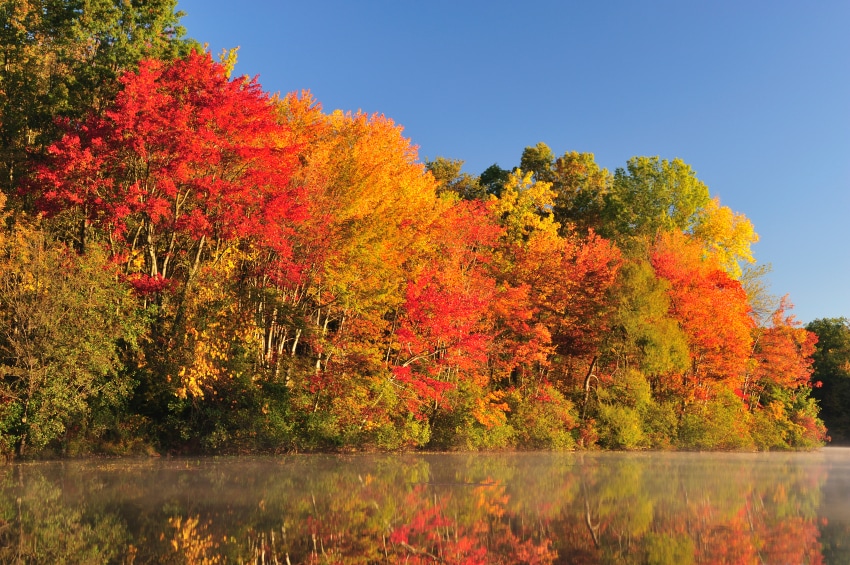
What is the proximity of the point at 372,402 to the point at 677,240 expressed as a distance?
28.1 m

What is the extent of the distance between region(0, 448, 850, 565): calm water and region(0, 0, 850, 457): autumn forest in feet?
8.24

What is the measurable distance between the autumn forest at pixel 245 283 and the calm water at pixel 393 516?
2510mm

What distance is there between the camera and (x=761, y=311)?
4866 cm

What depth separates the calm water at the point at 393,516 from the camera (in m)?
8.98

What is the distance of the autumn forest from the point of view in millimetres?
20047

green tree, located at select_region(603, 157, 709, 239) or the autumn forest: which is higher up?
green tree, located at select_region(603, 157, 709, 239)

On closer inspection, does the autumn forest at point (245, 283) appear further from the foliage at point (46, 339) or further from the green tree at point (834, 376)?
the green tree at point (834, 376)

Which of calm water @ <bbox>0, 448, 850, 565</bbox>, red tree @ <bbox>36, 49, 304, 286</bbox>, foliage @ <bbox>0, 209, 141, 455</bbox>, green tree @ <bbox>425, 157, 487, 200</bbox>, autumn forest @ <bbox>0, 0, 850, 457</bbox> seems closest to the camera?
calm water @ <bbox>0, 448, 850, 565</bbox>

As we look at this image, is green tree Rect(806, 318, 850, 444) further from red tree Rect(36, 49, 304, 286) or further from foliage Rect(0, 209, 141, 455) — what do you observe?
foliage Rect(0, 209, 141, 455)

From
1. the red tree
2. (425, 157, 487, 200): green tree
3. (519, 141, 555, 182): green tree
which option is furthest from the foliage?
(519, 141, 555, 182): green tree

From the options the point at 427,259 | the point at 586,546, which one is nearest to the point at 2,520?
the point at 586,546

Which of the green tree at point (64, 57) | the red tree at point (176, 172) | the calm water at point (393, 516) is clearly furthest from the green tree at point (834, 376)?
the green tree at point (64, 57)

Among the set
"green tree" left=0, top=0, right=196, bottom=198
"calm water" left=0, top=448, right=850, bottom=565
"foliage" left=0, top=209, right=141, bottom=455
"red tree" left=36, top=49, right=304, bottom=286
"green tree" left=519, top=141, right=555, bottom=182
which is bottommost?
"calm water" left=0, top=448, right=850, bottom=565

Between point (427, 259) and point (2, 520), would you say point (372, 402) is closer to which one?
point (427, 259)
